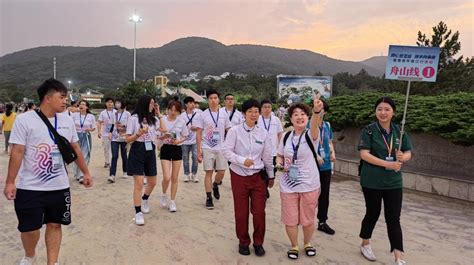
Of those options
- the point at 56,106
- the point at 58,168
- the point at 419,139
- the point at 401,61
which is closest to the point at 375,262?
the point at 401,61

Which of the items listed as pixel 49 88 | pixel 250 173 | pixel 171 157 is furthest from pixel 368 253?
pixel 49 88

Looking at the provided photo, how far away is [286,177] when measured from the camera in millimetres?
3688

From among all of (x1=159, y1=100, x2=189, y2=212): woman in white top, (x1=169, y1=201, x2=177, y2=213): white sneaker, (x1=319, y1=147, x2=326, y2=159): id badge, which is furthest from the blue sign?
(x1=169, y1=201, x2=177, y2=213): white sneaker

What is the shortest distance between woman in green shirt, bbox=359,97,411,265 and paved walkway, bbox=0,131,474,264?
1.61 ft

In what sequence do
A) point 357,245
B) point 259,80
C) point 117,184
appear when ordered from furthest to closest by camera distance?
1. point 259,80
2. point 117,184
3. point 357,245

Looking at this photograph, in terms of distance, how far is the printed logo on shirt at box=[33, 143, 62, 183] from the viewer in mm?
2932

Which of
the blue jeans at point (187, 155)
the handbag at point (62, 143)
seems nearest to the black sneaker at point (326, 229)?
the handbag at point (62, 143)

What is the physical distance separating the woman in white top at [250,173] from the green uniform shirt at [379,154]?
3.32 feet

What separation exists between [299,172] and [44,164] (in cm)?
236

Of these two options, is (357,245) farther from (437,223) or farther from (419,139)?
(419,139)

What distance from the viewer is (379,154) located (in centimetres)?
359

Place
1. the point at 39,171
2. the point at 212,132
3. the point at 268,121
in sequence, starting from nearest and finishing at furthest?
the point at 39,171 < the point at 212,132 < the point at 268,121

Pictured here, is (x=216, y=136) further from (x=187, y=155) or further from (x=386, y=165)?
(x=386, y=165)

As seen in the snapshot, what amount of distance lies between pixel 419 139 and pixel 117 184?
645cm
